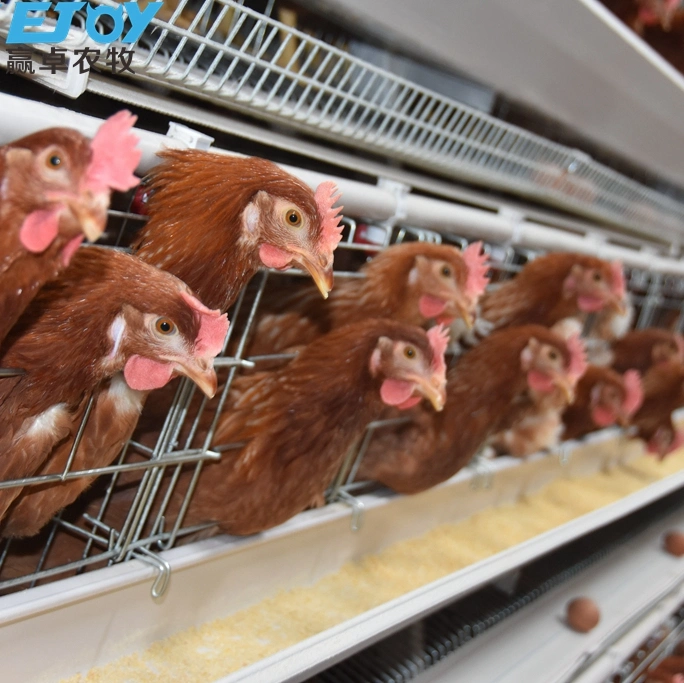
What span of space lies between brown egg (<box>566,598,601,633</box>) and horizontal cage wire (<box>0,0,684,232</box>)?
3.33 ft

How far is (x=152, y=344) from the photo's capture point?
685 mm

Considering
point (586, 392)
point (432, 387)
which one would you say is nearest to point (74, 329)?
point (432, 387)

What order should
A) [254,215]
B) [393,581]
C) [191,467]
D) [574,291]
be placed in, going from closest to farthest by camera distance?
[254,215], [191,467], [393,581], [574,291]

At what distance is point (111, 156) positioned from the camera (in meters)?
0.54

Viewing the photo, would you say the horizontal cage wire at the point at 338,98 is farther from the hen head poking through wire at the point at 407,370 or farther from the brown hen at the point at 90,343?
the hen head poking through wire at the point at 407,370

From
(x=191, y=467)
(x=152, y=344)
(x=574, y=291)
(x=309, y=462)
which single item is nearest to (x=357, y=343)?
(x=309, y=462)

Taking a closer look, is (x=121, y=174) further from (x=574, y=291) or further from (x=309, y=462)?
(x=574, y=291)

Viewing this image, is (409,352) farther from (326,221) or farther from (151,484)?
(151,484)

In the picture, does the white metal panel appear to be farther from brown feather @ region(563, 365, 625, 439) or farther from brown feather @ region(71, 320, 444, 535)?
brown feather @ region(563, 365, 625, 439)

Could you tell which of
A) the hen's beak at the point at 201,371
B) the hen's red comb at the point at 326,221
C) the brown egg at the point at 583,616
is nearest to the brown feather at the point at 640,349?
the brown egg at the point at 583,616

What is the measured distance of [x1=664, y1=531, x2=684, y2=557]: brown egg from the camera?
2.23 m

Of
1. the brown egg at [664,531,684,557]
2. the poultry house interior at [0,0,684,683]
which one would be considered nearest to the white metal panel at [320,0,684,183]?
the poultry house interior at [0,0,684,683]

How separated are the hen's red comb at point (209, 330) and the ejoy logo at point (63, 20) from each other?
10.1 inches

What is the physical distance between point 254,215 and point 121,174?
26 cm
